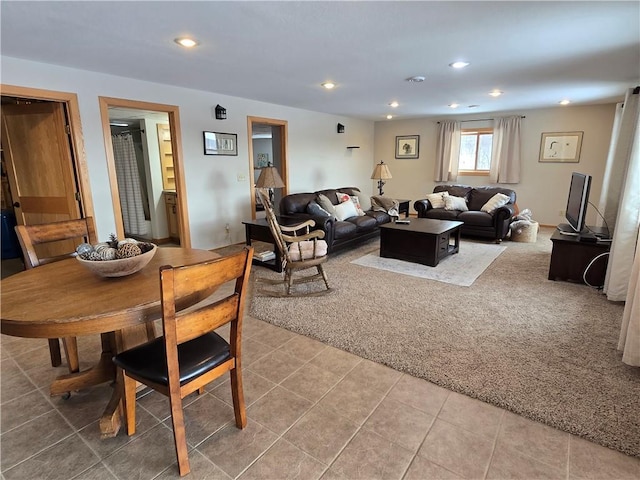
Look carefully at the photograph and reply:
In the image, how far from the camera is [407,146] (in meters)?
8.12

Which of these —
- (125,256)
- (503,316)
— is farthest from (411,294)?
(125,256)

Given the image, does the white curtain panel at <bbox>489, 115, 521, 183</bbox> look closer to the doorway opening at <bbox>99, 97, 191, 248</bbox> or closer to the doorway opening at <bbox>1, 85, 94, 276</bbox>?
the doorway opening at <bbox>99, 97, 191, 248</bbox>

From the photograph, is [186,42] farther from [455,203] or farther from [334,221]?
[455,203]

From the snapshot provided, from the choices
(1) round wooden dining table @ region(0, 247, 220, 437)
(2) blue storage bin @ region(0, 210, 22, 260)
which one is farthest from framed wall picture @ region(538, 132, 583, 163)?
(2) blue storage bin @ region(0, 210, 22, 260)

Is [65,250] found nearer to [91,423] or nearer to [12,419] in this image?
[12,419]

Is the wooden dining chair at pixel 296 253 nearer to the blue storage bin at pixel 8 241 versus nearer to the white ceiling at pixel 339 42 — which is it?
the white ceiling at pixel 339 42

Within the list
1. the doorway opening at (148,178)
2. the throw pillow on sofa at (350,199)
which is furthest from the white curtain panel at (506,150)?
the doorway opening at (148,178)

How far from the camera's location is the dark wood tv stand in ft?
11.5

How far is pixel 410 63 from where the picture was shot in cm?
330

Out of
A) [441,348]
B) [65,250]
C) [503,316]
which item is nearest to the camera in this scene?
[441,348]

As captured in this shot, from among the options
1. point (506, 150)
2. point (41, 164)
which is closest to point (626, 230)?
point (506, 150)

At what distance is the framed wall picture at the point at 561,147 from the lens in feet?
20.6

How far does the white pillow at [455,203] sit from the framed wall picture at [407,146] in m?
2.37

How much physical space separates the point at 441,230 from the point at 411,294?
1.31 m
